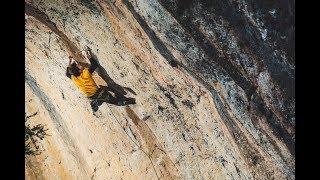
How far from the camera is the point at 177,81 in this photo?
485 centimetres

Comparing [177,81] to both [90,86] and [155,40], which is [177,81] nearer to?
[155,40]

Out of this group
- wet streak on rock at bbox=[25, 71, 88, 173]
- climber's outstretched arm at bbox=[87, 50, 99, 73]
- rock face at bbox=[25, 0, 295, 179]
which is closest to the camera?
rock face at bbox=[25, 0, 295, 179]

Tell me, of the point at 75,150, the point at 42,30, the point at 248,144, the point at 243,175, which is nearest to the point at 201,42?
the point at 248,144

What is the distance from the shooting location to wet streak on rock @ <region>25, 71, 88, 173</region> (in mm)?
5941

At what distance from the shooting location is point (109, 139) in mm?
5715

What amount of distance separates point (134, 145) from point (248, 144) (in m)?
1.81

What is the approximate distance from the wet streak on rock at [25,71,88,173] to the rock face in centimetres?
5

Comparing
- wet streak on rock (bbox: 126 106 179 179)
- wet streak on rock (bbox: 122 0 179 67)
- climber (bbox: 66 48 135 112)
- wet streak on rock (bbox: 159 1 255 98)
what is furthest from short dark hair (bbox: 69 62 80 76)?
wet streak on rock (bbox: 159 1 255 98)

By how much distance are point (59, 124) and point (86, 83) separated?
1.13 m

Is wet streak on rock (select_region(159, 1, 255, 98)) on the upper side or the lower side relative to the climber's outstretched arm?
upper

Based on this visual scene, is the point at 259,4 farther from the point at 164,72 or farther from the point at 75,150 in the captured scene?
the point at 75,150

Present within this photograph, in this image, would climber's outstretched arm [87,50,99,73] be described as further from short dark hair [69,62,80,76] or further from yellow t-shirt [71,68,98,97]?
short dark hair [69,62,80,76]

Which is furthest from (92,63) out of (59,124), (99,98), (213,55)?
(213,55)
